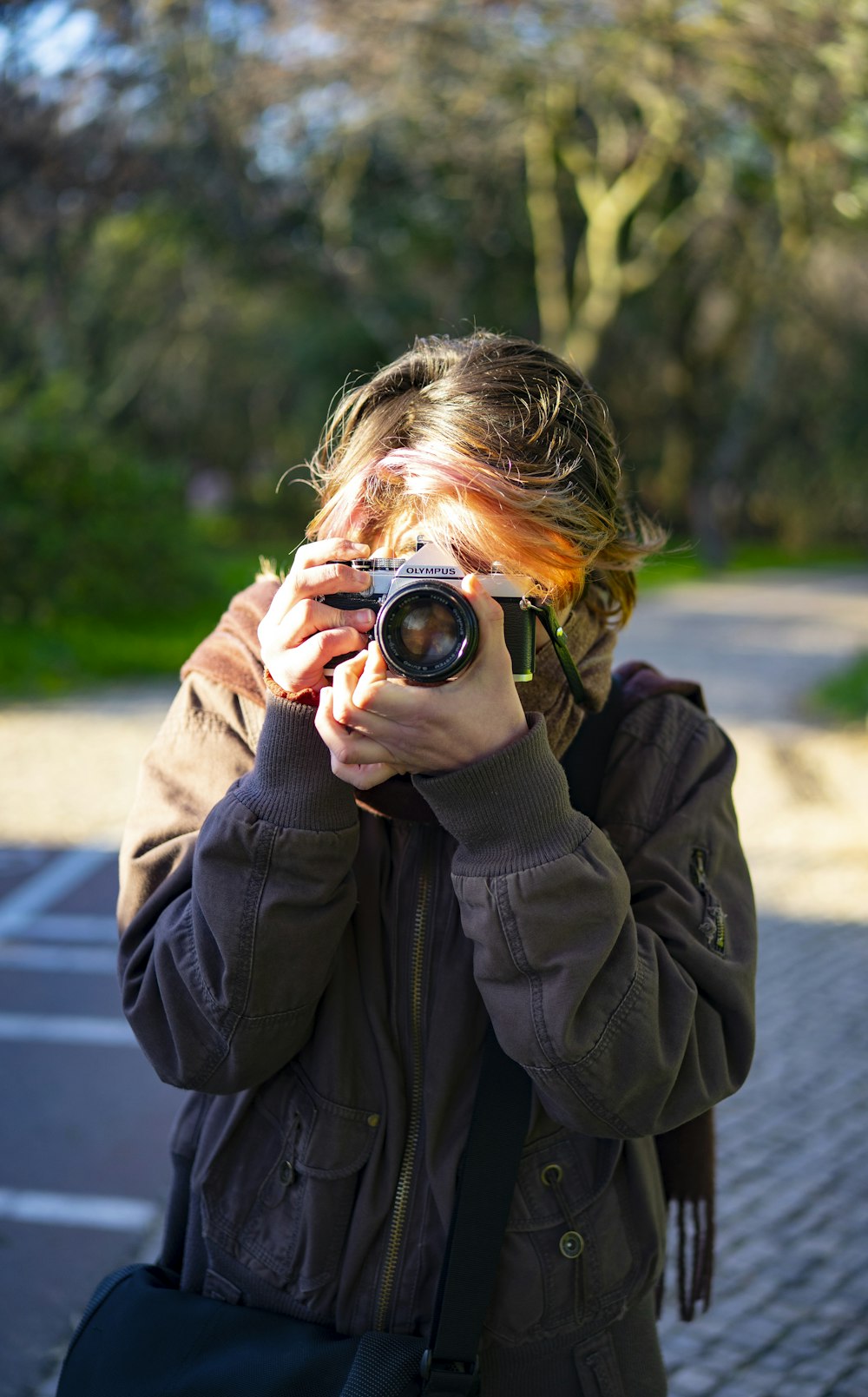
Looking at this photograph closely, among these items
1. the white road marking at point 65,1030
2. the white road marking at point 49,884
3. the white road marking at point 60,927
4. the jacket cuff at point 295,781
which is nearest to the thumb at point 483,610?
the jacket cuff at point 295,781

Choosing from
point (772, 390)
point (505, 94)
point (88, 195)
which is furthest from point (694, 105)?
point (772, 390)

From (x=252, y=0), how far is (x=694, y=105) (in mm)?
5170

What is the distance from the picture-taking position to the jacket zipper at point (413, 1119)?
1386mm

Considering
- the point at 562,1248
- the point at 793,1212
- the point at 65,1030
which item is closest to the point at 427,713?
the point at 562,1248

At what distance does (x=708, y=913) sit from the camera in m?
1.43

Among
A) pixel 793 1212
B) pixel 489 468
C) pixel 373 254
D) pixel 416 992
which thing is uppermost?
pixel 373 254

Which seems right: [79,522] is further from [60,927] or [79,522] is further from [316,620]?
[316,620]

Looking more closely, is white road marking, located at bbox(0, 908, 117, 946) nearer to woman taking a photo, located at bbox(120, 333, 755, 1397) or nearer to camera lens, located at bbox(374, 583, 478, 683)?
woman taking a photo, located at bbox(120, 333, 755, 1397)

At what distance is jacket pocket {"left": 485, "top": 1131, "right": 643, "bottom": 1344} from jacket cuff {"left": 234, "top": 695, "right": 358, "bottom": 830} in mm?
452

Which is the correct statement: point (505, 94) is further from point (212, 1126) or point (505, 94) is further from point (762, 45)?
point (212, 1126)

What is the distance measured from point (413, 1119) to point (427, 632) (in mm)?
552

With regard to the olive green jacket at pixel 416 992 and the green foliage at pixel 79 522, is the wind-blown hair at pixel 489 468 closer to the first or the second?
the olive green jacket at pixel 416 992

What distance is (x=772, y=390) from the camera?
2784cm

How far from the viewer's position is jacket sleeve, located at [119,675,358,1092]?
1.32 metres
